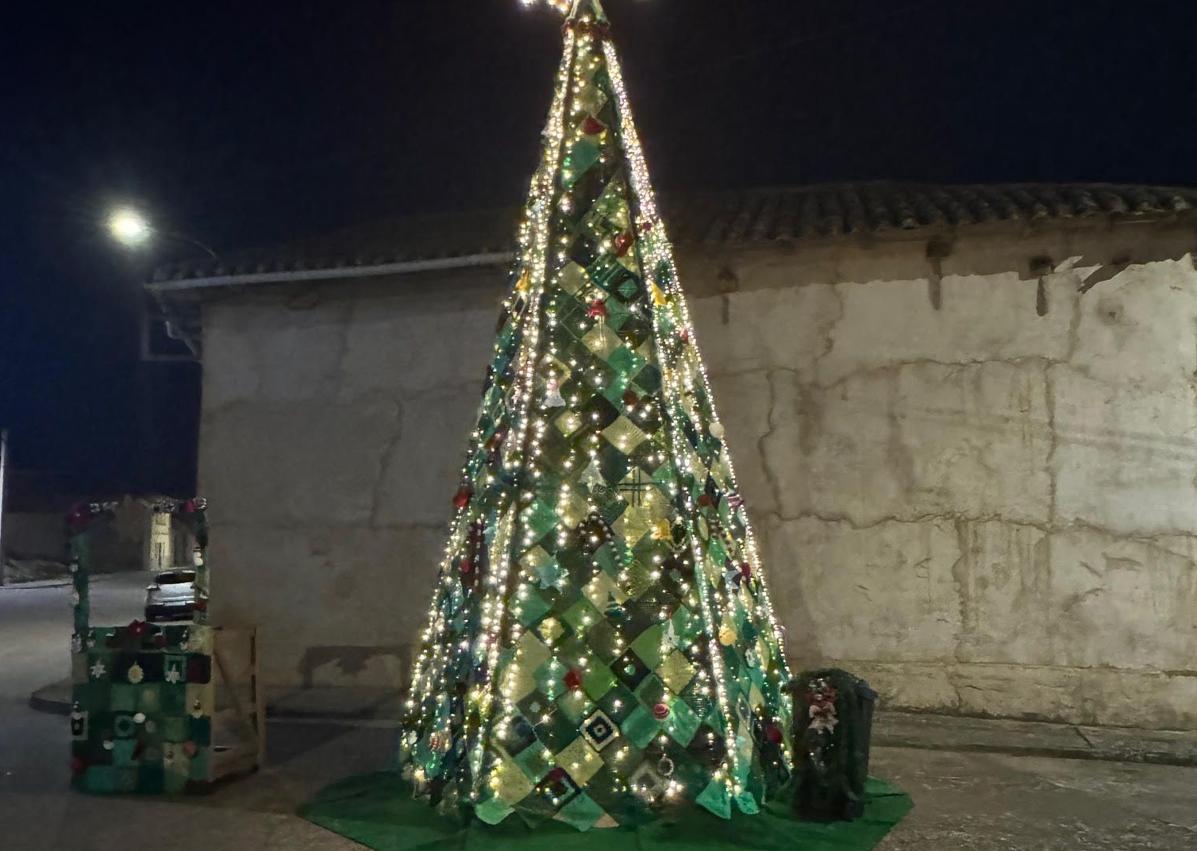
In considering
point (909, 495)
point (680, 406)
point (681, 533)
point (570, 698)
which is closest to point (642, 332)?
point (680, 406)

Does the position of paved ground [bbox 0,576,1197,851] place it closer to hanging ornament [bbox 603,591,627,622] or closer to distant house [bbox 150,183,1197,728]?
distant house [bbox 150,183,1197,728]

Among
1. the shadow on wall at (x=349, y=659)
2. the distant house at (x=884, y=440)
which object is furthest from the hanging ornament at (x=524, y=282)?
the shadow on wall at (x=349, y=659)

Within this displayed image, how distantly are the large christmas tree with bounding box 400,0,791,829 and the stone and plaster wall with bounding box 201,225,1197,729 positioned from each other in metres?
2.26

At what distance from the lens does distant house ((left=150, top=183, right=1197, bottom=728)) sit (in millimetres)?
6507

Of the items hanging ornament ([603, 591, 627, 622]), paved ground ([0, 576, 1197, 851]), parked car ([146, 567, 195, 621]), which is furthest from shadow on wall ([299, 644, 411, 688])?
hanging ornament ([603, 591, 627, 622])

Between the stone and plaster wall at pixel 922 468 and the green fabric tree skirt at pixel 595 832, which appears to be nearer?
the green fabric tree skirt at pixel 595 832

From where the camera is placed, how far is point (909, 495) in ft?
22.3

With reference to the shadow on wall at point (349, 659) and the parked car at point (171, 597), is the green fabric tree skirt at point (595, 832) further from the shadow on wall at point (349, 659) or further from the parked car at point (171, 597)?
the parked car at point (171, 597)

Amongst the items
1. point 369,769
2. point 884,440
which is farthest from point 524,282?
point 884,440

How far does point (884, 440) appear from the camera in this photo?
22.6 feet

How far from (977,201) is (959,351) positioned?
125cm

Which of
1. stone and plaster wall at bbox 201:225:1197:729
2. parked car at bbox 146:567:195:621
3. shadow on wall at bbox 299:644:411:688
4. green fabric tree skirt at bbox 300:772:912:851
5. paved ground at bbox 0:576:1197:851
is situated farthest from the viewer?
parked car at bbox 146:567:195:621

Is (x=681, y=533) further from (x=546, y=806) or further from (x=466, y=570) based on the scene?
(x=546, y=806)

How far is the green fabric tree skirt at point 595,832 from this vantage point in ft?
12.8
